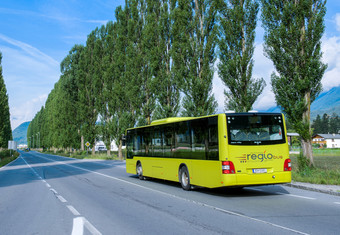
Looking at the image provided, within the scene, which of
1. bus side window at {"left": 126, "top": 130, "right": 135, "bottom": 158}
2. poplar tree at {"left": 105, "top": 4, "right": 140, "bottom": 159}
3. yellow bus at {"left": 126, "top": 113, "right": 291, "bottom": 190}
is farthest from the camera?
poplar tree at {"left": 105, "top": 4, "right": 140, "bottom": 159}

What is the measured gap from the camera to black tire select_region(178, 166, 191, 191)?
1283 cm

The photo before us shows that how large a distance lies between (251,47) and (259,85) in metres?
2.45

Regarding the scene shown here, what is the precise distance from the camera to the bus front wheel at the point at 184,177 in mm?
12828

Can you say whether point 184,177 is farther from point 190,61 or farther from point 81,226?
point 190,61

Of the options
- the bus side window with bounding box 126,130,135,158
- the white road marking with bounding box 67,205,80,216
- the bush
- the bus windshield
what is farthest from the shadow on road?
the bush

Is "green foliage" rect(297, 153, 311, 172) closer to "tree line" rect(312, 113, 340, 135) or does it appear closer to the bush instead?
the bush

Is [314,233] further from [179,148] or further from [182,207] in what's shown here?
[179,148]

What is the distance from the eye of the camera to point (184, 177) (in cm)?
1319

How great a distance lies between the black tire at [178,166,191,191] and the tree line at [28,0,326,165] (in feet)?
21.2

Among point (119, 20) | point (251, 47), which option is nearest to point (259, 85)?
point (251, 47)

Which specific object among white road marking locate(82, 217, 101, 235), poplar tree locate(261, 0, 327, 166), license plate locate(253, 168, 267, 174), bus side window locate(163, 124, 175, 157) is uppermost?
poplar tree locate(261, 0, 327, 166)

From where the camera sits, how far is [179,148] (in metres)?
13.5

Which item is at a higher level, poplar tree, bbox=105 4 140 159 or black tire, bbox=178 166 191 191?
poplar tree, bbox=105 4 140 159

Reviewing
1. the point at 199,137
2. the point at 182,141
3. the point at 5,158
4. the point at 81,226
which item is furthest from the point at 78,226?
the point at 5,158
